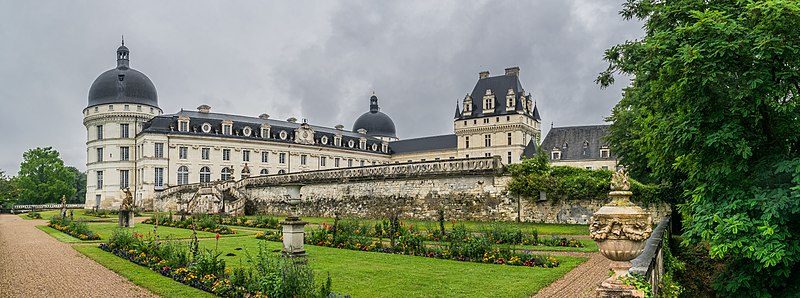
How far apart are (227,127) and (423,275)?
55503 millimetres

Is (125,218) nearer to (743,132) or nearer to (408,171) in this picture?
(408,171)

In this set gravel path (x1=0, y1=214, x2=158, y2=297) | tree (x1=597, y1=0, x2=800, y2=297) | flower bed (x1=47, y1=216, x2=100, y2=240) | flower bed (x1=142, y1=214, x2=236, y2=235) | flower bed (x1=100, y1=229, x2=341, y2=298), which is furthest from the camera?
flower bed (x1=142, y1=214, x2=236, y2=235)

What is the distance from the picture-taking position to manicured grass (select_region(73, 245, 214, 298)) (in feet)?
31.6

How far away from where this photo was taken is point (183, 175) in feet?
194

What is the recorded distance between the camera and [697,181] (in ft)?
35.8

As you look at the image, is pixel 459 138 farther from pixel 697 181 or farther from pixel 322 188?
pixel 697 181

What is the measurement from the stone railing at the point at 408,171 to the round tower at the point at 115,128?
29376 mm

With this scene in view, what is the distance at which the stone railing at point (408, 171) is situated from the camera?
27.2 m

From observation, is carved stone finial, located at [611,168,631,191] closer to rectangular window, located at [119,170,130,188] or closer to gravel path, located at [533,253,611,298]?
gravel path, located at [533,253,611,298]

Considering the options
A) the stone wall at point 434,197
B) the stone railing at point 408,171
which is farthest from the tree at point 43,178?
the stone wall at point 434,197

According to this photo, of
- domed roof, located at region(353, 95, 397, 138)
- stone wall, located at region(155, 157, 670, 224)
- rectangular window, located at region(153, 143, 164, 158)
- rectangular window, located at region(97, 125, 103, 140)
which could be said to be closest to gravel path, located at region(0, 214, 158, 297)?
stone wall, located at region(155, 157, 670, 224)

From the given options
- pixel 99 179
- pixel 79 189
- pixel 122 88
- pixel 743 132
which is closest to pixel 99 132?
pixel 99 179

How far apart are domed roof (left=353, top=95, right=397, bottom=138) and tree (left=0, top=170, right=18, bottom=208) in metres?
46.3

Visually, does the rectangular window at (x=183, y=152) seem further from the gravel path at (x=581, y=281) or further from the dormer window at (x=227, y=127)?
the gravel path at (x=581, y=281)
